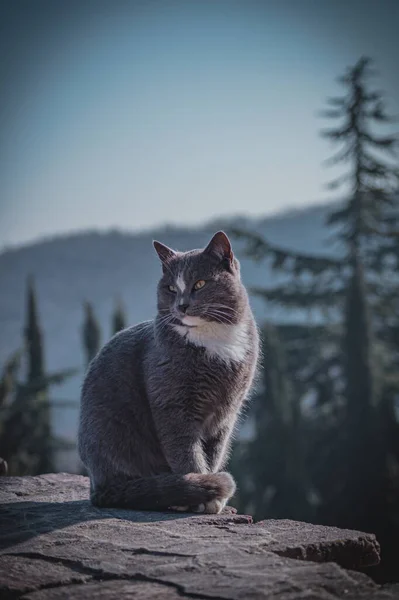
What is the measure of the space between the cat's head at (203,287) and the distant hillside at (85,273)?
Answer: 120 ft

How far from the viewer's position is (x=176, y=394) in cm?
451

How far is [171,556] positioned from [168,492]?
1.06 metres

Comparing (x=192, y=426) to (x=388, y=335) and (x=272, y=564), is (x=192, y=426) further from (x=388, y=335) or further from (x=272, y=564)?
(x=388, y=335)

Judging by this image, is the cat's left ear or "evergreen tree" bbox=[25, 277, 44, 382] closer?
the cat's left ear

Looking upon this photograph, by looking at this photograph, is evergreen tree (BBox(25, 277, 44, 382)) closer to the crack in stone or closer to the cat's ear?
the cat's ear

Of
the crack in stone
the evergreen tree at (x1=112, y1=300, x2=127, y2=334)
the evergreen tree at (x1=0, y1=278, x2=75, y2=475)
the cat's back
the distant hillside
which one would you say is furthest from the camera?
the distant hillside

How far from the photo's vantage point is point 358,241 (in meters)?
27.1

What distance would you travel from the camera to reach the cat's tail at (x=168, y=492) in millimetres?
4270

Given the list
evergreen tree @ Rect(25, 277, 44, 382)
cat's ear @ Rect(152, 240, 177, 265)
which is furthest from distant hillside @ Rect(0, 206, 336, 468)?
cat's ear @ Rect(152, 240, 177, 265)

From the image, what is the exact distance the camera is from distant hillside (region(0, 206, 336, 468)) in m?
45.8

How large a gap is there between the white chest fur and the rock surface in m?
1.05

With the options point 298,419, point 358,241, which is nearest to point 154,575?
point 298,419

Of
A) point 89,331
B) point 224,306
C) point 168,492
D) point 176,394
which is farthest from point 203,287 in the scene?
point 89,331

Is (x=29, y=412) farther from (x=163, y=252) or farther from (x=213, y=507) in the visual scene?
(x=213, y=507)
